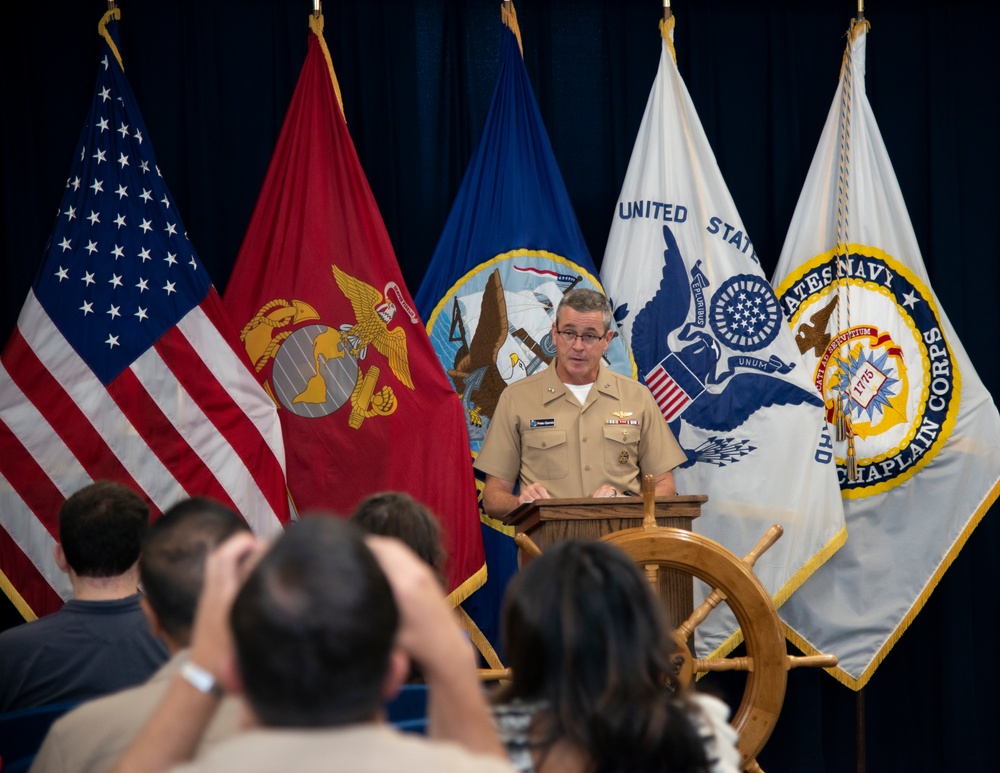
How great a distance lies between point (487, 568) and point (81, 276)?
5.73 feet

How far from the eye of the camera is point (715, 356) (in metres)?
4.46

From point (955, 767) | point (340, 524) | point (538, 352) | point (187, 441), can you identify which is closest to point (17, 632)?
point (340, 524)

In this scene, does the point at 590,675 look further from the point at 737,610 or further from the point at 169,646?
the point at 737,610

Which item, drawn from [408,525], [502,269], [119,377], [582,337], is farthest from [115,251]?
[408,525]

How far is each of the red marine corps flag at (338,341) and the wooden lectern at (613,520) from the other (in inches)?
35.3

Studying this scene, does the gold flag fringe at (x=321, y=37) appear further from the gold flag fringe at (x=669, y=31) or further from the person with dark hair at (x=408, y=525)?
the person with dark hair at (x=408, y=525)

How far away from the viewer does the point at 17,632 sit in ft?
6.91

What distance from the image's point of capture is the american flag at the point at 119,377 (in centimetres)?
384

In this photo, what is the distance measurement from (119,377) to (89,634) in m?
2.00

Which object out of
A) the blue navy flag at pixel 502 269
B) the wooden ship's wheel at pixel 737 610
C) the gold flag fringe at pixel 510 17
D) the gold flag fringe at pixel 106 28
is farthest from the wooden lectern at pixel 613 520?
the gold flag fringe at pixel 106 28

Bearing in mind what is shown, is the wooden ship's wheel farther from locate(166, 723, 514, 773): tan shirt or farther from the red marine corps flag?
locate(166, 723, 514, 773): tan shirt

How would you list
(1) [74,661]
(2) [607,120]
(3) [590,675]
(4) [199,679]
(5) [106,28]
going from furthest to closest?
(2) [607,120], (5) [106,28], (1) [74,661], (3) [590,675], (4) [199,679]

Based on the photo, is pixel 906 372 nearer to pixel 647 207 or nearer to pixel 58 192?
pixel 647 207

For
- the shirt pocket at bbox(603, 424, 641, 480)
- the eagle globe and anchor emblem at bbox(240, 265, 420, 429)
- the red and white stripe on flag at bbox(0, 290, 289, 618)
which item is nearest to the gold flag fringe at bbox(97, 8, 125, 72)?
the red and white stripe on flag at bbox(0, 290, 289, 618)
